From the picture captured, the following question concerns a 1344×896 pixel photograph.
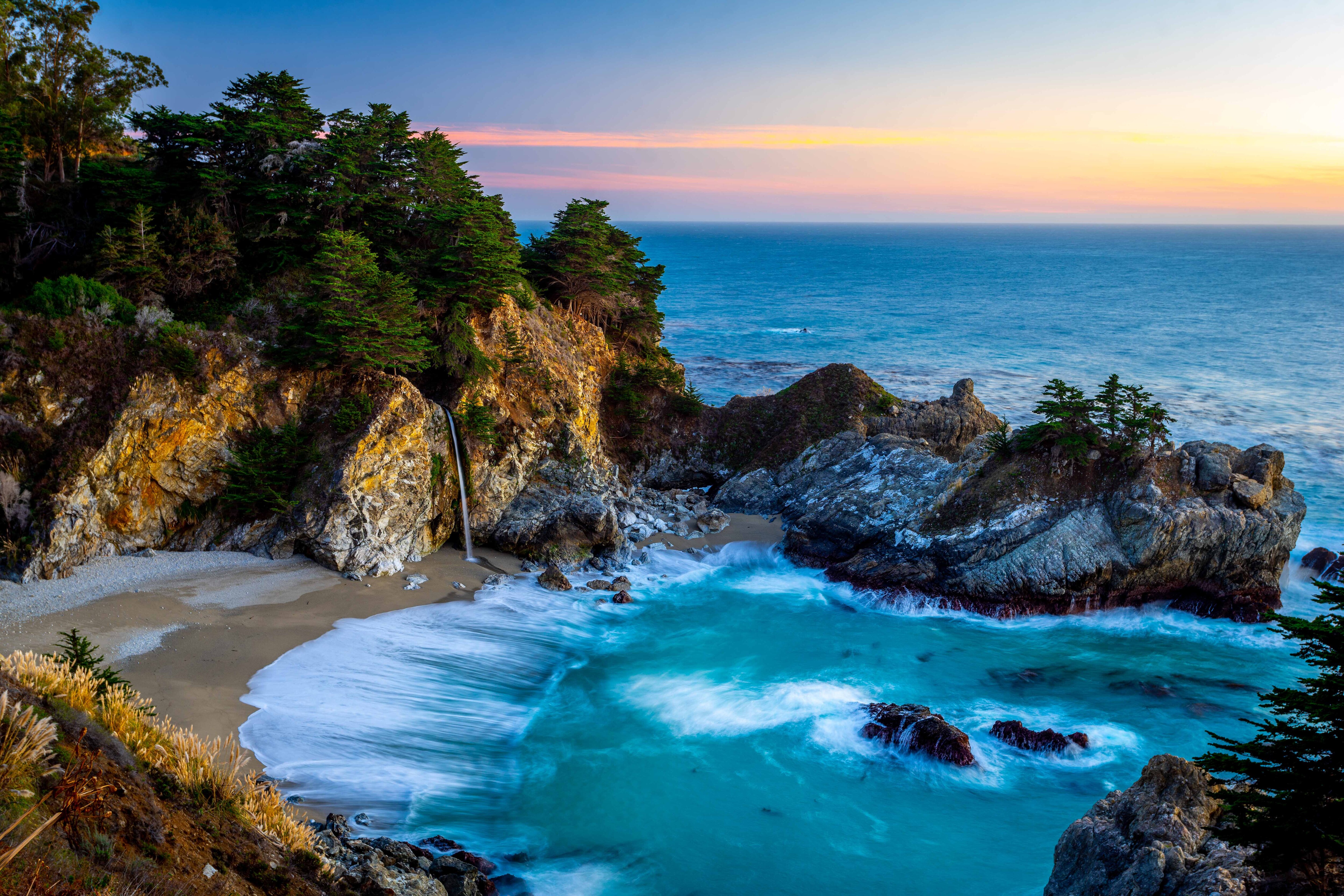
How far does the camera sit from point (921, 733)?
15.8 m

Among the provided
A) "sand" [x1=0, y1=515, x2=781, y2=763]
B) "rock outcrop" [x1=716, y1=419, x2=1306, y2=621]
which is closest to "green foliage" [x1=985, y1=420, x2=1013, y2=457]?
"rock outcrop" [x1=716, y1=419, x2=1306, y2=621]

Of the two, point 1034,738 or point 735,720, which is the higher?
point 1034,738

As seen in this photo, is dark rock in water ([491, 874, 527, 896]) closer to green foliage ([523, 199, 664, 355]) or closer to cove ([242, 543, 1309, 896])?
cove ([242, 543, 1309, 896])

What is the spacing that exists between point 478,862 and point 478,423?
14.9 metres

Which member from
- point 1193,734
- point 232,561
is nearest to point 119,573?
point 232,561

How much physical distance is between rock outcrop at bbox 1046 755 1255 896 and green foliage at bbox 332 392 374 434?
19.8 metres

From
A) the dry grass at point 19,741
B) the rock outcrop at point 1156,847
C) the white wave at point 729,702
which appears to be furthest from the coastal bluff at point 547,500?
the dry grass at point 19,741

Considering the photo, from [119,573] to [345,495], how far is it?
5.57m

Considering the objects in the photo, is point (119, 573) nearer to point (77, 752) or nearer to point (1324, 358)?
point (77, 752)

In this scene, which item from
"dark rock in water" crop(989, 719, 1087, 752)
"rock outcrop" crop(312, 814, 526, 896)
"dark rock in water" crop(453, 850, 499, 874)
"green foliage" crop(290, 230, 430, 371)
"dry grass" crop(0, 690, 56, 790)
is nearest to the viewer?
"dry grass" crop(0, 690, 56, 790)

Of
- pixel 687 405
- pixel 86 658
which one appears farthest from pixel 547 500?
pixel 86 658

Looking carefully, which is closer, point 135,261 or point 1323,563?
point 135,261

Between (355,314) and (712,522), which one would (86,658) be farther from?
(712,522)

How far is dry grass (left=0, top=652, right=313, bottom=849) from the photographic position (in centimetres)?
796
